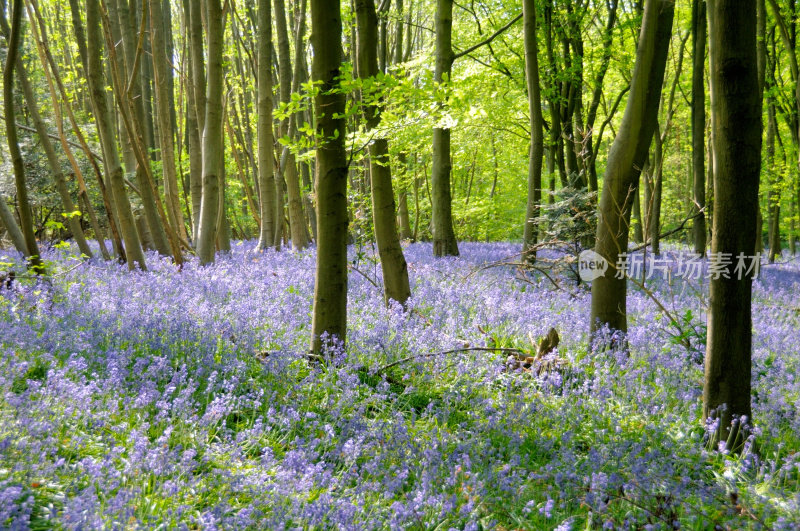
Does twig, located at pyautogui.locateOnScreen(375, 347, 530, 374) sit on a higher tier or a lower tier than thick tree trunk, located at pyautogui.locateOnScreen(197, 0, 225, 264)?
lower

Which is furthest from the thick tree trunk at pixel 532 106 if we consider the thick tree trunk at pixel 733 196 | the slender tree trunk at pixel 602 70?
the thick tree trunk at pixel 733 196

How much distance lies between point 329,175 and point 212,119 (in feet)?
15.9

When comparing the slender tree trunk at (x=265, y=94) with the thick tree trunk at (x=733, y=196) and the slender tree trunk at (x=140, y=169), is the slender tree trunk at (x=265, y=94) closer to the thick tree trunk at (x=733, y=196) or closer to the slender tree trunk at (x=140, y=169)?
the slender tree trunk at (x=140, y=169)

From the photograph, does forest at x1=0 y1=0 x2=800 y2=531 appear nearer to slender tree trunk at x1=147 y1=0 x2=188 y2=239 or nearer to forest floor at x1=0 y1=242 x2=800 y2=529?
forest floor at x1=0 y1=242 x2=800 y2=529

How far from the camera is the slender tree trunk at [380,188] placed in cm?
571

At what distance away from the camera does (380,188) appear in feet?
19.9

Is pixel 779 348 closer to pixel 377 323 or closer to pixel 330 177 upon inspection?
pixel 377 323

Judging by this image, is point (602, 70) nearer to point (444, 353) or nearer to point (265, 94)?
point (265, 94)

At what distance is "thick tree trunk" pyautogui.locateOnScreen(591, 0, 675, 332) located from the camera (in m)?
5.09

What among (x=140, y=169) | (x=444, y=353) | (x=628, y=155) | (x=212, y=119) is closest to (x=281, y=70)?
(x=212, y=119)

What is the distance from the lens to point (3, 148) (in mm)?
13992

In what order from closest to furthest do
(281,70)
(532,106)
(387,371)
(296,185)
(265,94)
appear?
(387,371) < (265,94) < (532,106) < (281,70) < (296,185)

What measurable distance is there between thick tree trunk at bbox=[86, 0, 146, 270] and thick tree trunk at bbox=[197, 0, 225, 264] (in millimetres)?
1175

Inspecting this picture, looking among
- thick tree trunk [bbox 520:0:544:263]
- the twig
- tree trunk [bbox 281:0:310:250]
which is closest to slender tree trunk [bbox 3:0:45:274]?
the twig
